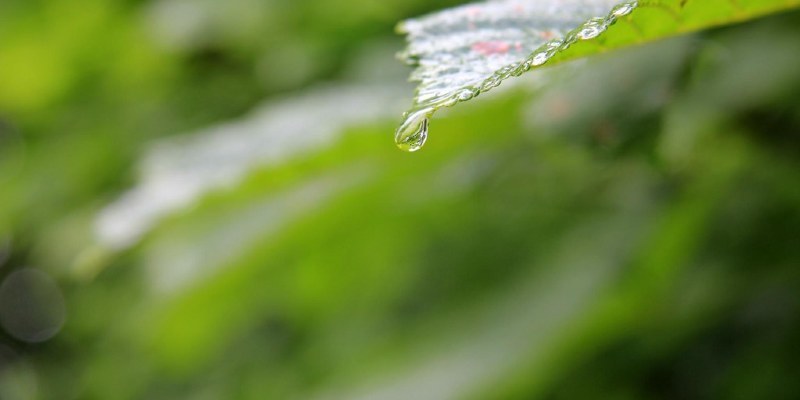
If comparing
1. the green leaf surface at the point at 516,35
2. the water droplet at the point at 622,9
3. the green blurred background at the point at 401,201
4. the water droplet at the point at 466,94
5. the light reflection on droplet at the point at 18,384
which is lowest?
the water droplet at the point at 466,94

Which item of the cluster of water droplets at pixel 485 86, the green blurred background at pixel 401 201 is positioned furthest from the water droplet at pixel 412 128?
the green blurred background at pixel 401 201

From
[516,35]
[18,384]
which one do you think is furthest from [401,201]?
[18,384]

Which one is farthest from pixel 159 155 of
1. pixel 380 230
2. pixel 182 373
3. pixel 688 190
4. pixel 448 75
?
pixel 182 373

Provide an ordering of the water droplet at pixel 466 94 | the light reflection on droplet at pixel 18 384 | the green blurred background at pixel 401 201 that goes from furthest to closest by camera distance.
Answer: the light reflection on droplet at pixel 18 384 → the green blurred background at pixel 401 201 → the water droplet at pixel 466 94

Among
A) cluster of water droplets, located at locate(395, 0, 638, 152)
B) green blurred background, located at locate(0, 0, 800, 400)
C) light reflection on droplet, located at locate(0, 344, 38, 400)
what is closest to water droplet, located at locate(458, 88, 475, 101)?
cluster of water droplets, located at locate(395, 0, 638, 152)

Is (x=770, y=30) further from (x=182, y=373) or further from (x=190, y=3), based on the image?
(x=182, y=373)

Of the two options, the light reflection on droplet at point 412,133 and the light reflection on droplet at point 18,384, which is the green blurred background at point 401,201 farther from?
the light reflection on droplet at point 18,384

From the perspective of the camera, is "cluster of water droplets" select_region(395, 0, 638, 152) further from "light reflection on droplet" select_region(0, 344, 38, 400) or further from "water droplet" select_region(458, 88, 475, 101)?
"light reflection on droplet" select_region(0, 344, 38, 400)
